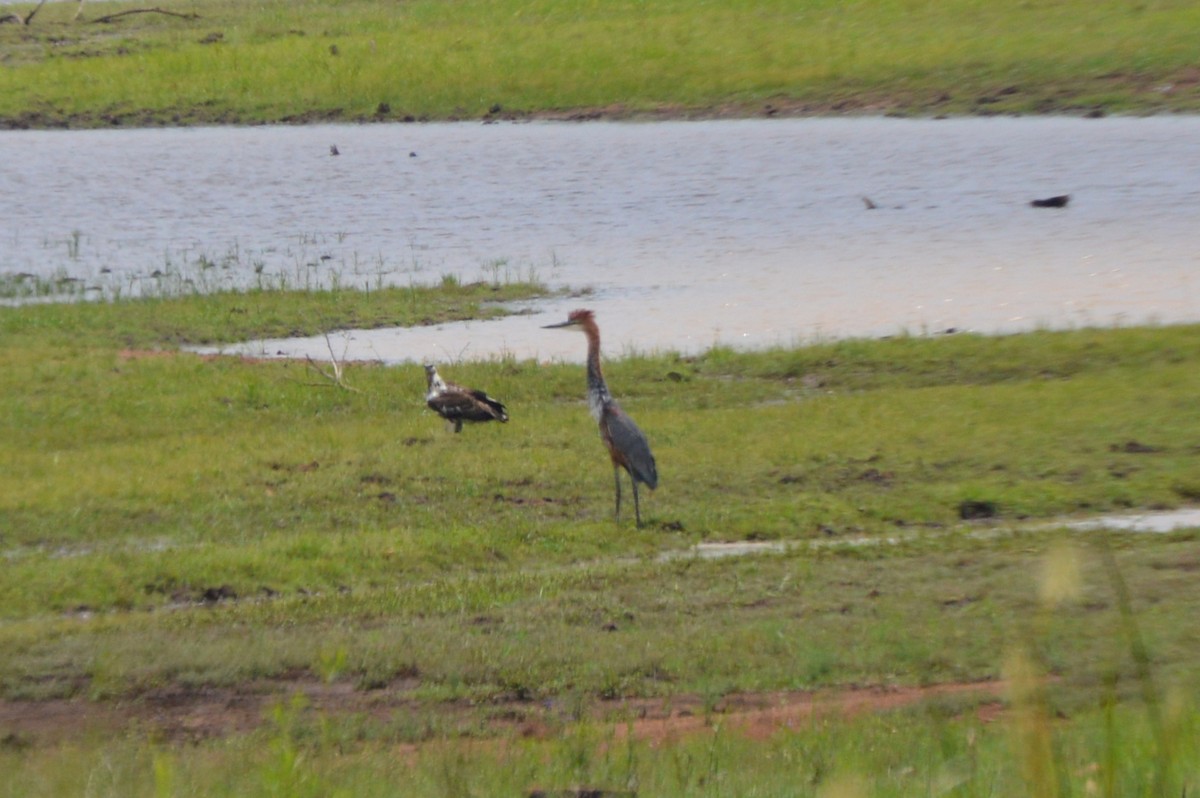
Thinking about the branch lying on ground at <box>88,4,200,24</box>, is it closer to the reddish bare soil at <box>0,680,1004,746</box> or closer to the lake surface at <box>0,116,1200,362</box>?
the lake surface at <box>0,116,1200,362</box>

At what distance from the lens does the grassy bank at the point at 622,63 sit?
36375mm

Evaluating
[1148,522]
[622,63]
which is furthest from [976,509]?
[622,63]

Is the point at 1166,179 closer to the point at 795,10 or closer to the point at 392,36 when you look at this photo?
the point at 795,10

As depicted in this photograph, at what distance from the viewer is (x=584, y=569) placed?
10578 mm

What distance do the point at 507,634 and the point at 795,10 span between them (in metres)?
38.2

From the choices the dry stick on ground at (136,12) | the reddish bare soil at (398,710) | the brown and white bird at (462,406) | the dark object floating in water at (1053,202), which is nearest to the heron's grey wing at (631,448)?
the brown and white bird at (462,406)

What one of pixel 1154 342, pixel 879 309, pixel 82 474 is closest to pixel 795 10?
pixel 879 309

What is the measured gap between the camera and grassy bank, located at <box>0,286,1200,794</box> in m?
6.09

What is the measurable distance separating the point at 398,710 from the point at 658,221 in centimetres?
2095

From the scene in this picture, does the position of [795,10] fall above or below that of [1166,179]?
above

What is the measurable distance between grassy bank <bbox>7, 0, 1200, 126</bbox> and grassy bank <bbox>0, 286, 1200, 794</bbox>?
21.4 meters

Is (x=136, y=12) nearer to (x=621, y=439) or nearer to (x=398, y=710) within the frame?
(x=621, y=439)

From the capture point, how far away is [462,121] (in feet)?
136

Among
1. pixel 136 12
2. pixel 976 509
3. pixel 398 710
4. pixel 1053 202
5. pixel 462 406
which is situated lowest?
pixel 398 710
